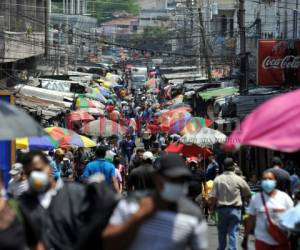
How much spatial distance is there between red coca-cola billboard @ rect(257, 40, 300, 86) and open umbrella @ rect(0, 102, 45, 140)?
1884cm

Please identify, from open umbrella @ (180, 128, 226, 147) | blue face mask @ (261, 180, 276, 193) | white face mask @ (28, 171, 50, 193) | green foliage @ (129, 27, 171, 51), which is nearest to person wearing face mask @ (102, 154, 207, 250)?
white face mask @ (28, 171, 50, 193)

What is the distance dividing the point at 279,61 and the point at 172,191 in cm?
2119

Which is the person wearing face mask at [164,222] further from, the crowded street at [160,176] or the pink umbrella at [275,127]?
the pink umbrella at [275,127]

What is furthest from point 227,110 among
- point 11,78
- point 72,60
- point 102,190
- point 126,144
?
point 72,60

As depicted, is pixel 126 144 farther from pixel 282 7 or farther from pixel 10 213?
pixel 10 213

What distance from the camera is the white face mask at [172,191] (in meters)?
6.19

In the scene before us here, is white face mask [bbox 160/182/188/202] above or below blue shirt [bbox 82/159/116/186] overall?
above

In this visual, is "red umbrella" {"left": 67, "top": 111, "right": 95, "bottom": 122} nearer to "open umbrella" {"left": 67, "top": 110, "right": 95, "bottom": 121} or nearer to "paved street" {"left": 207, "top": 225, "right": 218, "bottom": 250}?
"open umbrella" {"left": 67, "top": 110, "right": 95, "bottom": 121}

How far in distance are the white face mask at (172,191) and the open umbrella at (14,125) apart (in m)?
2.32

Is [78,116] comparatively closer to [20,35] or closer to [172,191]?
[20,35]

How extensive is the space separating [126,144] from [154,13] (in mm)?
167493

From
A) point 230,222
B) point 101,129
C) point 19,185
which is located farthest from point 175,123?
point 19,185

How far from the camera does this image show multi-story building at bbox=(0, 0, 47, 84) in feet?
127

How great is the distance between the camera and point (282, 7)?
131 ft
